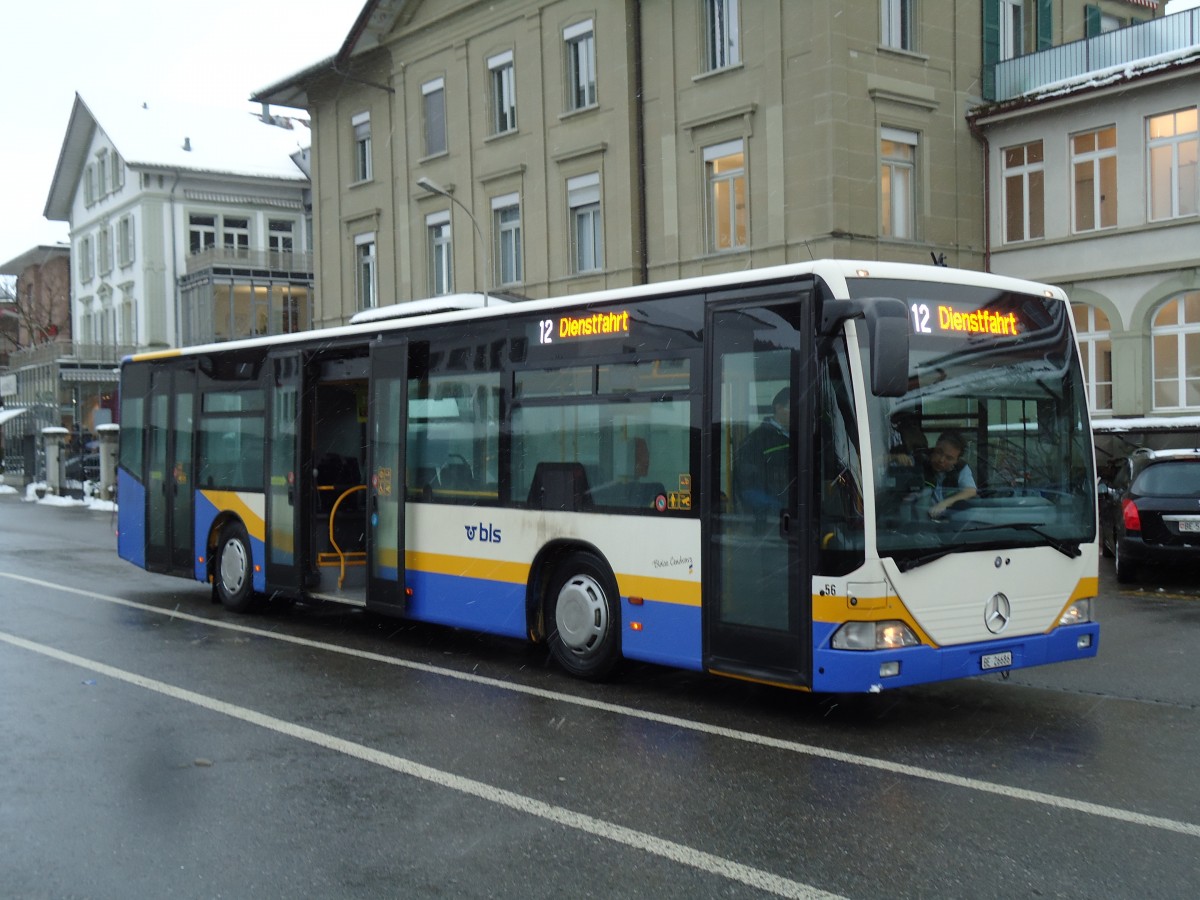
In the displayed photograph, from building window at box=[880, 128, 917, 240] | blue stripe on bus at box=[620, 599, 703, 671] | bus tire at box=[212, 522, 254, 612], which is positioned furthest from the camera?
building window at box=[880, 128, 917, 240]

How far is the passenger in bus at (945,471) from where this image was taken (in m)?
7.84

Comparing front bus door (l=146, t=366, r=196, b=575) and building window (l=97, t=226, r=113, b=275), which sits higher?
building window (l=97, t=226, r=113, b=275)

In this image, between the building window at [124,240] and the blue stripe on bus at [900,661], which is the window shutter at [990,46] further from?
the building window at [124,240]

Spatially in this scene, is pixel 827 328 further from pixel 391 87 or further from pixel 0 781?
pixel 391 87

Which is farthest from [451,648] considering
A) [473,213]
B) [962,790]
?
[473,213]

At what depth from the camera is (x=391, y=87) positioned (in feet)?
113

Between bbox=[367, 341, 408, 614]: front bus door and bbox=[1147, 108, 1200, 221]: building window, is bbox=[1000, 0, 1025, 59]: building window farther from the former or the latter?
bbox=[367, 341, 408, 614]: front bus door

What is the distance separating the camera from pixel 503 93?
1221 inches

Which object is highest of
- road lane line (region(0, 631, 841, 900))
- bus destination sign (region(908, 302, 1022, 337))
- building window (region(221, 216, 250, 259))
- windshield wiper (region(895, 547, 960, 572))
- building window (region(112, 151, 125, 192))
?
building window (region(112, 151, 125, 192))

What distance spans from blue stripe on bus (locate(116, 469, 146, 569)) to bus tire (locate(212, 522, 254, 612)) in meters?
1.88

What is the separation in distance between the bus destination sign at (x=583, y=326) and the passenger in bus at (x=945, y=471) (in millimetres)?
2474

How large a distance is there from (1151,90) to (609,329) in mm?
19742

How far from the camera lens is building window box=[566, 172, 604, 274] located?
28375 millimetres

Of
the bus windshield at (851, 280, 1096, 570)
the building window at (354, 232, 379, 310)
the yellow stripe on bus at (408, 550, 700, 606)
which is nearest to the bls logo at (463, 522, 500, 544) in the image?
the yellow stripe on bus at (408, 550, 700, 606)
